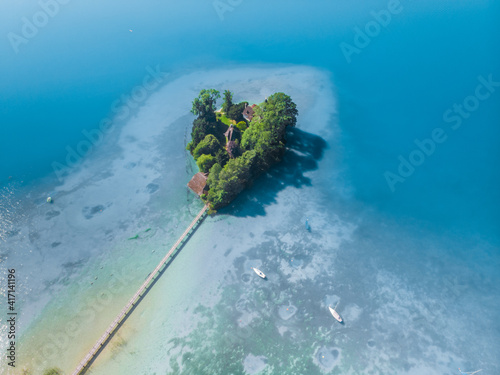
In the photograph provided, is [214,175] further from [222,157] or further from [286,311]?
[286,311]

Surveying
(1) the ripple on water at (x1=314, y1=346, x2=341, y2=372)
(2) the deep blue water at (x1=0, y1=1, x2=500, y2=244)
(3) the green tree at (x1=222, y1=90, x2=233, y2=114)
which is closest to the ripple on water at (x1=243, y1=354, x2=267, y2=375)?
(1) the ripple on water at (x1=314, y1=346, x2=341, y2=372)

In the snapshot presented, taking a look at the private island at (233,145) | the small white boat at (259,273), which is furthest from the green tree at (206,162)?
the small white boat at (259,273)

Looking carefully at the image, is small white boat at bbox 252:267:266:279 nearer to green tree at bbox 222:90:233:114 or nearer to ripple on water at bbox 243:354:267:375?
ripple on water at bbox 243:354:267:375

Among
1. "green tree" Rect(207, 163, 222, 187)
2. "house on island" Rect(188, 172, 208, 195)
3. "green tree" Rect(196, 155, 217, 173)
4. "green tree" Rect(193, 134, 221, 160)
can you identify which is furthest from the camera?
"green tree" Rect(193, 134, 221, 160)

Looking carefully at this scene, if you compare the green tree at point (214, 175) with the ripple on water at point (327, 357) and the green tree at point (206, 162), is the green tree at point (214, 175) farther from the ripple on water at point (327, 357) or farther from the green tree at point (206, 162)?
the ripple on water at point (327, 357)

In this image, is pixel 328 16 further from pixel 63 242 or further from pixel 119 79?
pixel 63 242

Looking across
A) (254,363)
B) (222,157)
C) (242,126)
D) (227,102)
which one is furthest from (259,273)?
(227,102)

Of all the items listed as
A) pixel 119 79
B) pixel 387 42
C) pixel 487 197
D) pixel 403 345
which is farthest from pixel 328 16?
pixel 403 345
